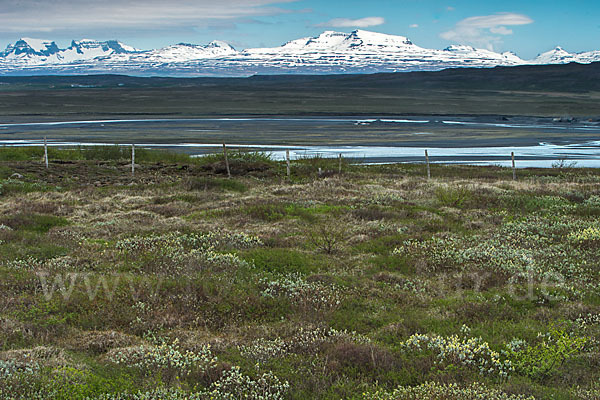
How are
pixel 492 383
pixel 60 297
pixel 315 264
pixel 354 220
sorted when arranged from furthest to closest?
pixel 354 220
pixel 315 264
pixel 60 297
pixel 492 383

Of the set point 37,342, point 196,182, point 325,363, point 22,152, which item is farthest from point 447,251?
point 22,152

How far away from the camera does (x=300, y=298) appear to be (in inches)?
423

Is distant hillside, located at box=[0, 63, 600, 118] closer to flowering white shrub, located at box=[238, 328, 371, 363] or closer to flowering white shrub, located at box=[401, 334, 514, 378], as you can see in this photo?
flowering white shrub, located at box=[238, 328, 371, 363]

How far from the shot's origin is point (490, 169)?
37781 millimetres

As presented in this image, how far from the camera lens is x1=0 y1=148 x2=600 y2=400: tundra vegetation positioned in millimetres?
7500

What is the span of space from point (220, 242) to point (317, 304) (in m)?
5.11

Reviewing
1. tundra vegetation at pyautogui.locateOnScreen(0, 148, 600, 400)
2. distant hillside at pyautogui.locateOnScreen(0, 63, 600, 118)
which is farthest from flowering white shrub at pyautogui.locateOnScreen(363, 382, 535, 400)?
distant hillside at pyautogui.locateOnScreen(0, 63, 600, 118)

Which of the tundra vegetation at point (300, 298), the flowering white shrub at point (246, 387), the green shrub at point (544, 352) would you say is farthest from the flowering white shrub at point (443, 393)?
the flowering white shrub at point (246, 387)

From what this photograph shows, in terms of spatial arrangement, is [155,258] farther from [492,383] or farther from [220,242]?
[492,383]

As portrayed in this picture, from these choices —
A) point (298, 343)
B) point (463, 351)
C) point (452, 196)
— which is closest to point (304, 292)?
point (298, 343)

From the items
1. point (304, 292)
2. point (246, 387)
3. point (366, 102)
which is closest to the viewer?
point (246, 387)

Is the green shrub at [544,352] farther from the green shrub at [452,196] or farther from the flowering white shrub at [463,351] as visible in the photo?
the green shrub at [452,196]

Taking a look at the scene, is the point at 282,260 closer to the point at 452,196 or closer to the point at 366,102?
the point at 452,196

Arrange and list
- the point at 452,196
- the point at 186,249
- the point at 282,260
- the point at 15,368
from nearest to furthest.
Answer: the point at 15,368 < the point at 282,260 < the point at 186,249 < the point at 452,196
